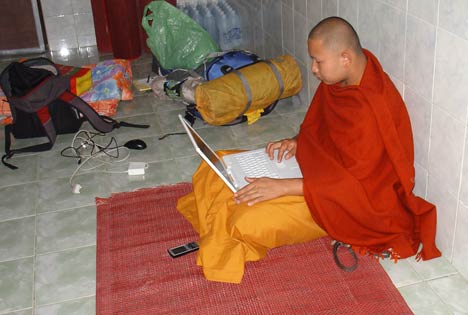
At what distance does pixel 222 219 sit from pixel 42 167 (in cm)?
141

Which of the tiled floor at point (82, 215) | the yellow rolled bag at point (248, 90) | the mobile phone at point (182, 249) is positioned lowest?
the tiled floor at point (82, 215)

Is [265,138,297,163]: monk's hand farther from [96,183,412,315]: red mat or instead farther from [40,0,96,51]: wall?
[40,0,96,51]: wall

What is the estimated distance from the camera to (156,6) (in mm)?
4438

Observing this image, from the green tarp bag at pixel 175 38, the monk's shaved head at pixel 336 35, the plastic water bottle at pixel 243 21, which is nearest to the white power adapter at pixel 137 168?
the green tarp bag at pixel 175 38

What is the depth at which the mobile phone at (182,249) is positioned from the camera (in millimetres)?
2629

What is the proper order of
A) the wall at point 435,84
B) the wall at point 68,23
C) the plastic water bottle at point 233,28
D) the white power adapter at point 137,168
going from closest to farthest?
the wall at point 435,84 → the white power adapter at point 137,168 → the plastic water bottle at point 233,28 → the wall at point 68,23

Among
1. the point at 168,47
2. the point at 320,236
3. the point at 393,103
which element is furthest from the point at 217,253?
the point at 168,47

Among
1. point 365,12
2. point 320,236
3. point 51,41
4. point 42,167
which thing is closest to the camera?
point 320,236

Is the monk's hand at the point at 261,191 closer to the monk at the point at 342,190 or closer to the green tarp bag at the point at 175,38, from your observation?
the monk at the point at 342,190

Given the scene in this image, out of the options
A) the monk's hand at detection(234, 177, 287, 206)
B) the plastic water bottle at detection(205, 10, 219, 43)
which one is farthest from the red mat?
the plastic water bottle at detection(205, 10, 219, 43)

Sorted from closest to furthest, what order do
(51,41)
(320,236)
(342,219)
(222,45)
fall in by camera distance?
(342,219)
(320,236)
(222,45)
(51,41)

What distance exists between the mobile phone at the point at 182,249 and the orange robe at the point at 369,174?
54cm

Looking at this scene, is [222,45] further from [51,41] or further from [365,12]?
[365,12]

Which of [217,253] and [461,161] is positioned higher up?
[461,161]
